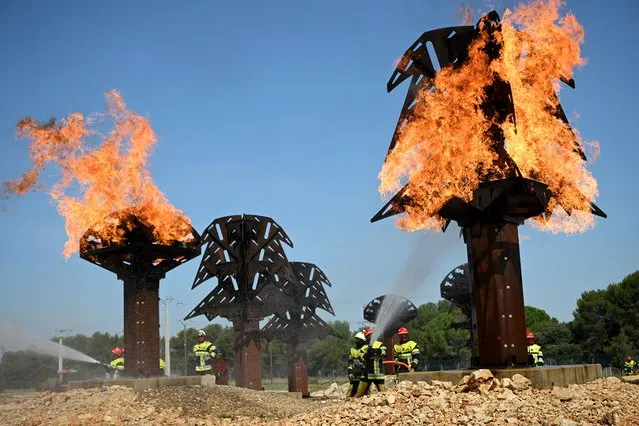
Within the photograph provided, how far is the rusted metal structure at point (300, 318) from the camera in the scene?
33.6m

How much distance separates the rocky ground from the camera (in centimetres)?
1067

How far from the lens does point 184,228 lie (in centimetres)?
2314

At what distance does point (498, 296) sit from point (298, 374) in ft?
62.1

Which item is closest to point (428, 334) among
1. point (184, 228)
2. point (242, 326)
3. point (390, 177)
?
point (242, 326)

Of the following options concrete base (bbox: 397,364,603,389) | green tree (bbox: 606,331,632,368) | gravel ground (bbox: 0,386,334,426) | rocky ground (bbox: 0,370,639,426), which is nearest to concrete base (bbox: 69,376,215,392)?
gravel ground (bbox: 0,386,334,426)

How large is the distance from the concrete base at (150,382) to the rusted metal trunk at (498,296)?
930 cm

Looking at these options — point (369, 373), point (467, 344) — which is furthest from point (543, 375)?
point (467, 344)

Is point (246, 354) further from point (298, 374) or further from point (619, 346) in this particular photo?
point (619, 346)

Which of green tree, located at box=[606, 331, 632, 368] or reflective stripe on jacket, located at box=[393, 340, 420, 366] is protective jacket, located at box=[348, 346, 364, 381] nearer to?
reflective stripe on jacket, located at box=[393, 340, 420, 366]

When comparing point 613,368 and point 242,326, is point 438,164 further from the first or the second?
point 613,368

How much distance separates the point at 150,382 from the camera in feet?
64.1

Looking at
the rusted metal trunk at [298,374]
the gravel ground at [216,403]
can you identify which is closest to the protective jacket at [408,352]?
the gravel ground at [216,403]

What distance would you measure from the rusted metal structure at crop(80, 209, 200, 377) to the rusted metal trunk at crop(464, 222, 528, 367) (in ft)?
37.2

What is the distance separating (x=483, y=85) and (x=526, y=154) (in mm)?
1678
